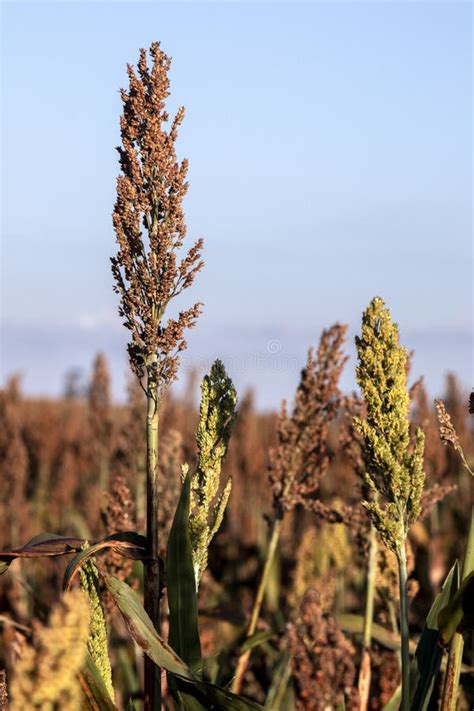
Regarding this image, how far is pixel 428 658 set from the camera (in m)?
3.36

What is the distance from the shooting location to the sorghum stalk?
3.25m

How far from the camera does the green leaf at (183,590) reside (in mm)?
2969

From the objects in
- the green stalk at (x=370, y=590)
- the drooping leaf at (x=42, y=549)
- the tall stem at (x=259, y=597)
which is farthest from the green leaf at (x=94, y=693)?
the green stalk at (x=370, y=590)

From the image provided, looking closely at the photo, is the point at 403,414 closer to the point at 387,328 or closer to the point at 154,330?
the point at 387,328

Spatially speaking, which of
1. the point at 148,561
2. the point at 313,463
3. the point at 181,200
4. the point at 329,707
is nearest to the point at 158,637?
the point at 148,561

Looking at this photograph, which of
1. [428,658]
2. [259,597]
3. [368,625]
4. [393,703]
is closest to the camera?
[428,658]

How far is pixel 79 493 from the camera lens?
51.1 ft

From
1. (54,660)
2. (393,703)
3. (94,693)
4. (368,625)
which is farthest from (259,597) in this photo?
(54,660)

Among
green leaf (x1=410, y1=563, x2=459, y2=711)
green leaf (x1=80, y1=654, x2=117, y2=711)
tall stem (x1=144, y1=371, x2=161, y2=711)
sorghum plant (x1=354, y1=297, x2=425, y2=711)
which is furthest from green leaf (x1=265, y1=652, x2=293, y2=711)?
green leaf (x1=80, y1=654, x2=117, y2=711)

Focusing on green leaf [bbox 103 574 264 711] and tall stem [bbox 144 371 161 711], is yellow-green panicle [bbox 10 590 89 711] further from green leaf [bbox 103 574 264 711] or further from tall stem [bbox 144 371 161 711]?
tall stem [bbox 144 371 161 711]

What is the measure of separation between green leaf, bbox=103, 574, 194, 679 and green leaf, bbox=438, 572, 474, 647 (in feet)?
2.59

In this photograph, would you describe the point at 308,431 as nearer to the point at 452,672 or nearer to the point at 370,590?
the point at 370,590

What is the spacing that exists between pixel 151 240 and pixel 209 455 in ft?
2.52

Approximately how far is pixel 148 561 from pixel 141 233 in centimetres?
113
